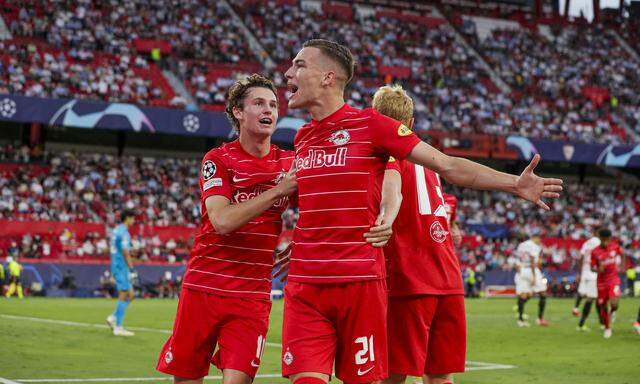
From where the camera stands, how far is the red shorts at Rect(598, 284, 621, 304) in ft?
65.9

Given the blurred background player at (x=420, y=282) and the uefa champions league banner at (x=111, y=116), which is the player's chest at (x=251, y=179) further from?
the uefa champions league banner at (x=111, y=116)

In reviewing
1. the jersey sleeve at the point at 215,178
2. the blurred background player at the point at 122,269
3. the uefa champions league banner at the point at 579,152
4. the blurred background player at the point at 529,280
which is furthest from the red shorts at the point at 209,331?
the uefa champions league banner at the point at 579,152

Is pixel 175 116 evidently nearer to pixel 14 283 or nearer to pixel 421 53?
pixel 14 283

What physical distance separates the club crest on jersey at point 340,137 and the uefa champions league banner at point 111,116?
3714 centimetres

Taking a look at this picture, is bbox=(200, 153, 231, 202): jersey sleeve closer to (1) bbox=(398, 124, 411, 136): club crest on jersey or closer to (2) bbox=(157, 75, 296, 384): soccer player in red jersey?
(2) bbox=(157, 75, 296, 384): soccer player in red jersey

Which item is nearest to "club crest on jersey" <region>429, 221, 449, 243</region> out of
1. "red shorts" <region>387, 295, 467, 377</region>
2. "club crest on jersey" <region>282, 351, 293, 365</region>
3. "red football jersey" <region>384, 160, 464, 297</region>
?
"red football jersey" <region>384, 160, 464, 297</region>

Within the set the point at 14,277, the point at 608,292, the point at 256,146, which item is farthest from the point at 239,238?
the point at 14,277

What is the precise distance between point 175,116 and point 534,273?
24.0m

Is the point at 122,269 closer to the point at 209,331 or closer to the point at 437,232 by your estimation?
the point at 209,331

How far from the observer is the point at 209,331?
6844 millimetres

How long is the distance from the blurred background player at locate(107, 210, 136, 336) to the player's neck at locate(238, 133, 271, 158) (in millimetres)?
11745

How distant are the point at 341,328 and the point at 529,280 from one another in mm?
18887

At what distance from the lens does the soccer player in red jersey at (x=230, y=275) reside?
265 inches

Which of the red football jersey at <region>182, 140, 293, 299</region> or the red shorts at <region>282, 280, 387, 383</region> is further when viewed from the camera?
the red football jersey at <region>182, 140, 293, 299</region>
